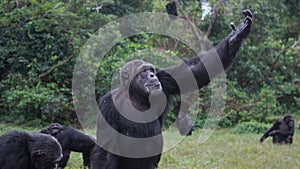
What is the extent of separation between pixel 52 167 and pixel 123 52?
12.9 metres

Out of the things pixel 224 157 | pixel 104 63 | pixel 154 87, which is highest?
pixel 154 87

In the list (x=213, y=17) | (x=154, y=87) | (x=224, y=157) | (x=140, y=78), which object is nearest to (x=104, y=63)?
(x=213, y=17)

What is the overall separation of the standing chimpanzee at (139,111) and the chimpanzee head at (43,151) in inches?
25.0

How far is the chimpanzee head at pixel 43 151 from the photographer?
619 centimetres

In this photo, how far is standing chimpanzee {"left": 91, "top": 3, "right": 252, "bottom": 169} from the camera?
19.2ft

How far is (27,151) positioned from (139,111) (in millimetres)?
1633

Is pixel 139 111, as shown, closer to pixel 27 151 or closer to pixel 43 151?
pixel 43 151

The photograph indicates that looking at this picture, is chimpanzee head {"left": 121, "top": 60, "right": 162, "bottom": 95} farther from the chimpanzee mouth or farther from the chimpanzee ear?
the chimpanzee ear

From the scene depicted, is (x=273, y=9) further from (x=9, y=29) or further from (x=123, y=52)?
(x=9, y=29)

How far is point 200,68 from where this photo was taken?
6.45m

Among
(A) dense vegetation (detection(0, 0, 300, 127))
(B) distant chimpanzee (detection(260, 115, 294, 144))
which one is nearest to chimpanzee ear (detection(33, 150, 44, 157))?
(B) distant chimpanzee (detection(260, 115, 294, 144))

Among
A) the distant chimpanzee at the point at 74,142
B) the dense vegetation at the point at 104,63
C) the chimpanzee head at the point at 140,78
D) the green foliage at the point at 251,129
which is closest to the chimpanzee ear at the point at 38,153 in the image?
the chimpanzee head at the point at 140,78

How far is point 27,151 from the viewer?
6262 millimetres

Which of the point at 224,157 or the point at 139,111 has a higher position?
the point at 139,111
